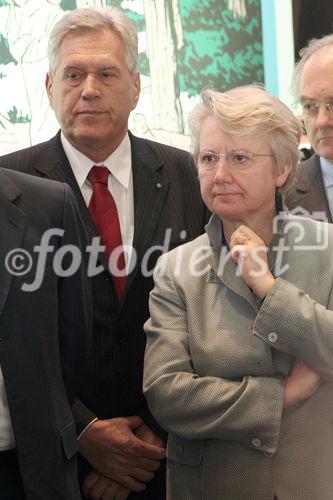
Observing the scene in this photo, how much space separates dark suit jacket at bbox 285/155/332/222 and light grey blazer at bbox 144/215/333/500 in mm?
506

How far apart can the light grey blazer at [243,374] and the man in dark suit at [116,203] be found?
351mm

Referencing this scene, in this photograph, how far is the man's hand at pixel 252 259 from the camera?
223cm

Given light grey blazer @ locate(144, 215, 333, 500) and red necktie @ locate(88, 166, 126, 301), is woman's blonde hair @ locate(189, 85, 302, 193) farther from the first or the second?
red necktie @ locate(88, 166, 126, 301)

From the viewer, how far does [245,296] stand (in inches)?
90.4

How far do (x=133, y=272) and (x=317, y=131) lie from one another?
86 cm

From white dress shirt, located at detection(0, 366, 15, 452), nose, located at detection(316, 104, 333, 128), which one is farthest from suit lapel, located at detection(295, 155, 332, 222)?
white dress shirt, located at detection(0, 366, 15, 452)

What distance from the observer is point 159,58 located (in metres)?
4.17

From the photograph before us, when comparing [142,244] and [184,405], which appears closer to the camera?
[184,405]

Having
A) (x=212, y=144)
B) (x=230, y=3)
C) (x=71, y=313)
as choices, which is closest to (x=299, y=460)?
(x=71, y=313)

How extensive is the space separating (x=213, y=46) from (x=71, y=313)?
245 centimetres

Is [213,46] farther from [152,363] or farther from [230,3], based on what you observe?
[152,363]

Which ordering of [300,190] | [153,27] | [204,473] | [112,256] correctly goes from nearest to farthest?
[204,473] → [112,256] → [300,190] → [153,27]

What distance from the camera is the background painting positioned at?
373cm

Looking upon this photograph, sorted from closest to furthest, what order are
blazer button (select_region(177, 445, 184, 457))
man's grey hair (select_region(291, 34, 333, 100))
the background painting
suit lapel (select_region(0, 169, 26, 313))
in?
suit lapel (select_region(0, 169, 26, 313)), blazer button (select_region(177, 445, 184, 457)), man's grey hair (select_region(291, 34, 333, 100)), the background painting
